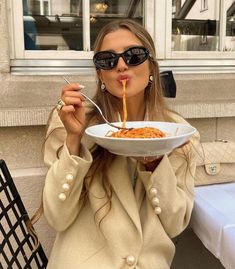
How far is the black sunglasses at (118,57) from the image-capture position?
4.03 feet

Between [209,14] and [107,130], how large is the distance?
4.16 feet

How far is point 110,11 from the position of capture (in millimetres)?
→ 1980

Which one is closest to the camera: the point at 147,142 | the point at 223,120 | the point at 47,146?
the point at 147,142

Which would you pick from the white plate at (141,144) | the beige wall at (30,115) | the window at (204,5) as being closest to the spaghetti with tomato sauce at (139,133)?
the white plate at (141,144)

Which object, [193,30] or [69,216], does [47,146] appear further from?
[193,30]

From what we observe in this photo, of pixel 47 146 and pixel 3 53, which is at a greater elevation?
pixel 3 53

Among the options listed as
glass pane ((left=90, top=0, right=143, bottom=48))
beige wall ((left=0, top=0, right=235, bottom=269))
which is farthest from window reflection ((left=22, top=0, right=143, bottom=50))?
beige wall ((left=0, top=0, right=235, bottom=269))

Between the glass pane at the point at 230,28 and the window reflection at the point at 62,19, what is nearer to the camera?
the window reflection at the point at 62,19

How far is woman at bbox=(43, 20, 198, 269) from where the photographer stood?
120 cm

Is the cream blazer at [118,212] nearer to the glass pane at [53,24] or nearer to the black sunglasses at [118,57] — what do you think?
the black sunglasses at [118,57]

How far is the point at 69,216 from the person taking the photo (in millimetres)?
1259

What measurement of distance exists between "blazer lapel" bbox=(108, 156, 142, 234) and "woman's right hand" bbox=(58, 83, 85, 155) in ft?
0.54

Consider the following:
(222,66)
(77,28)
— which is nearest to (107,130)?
(77,28)

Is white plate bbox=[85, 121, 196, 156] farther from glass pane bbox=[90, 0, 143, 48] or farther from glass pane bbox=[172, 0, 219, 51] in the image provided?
glass pane bbox=[172, 0, 219, 51]
